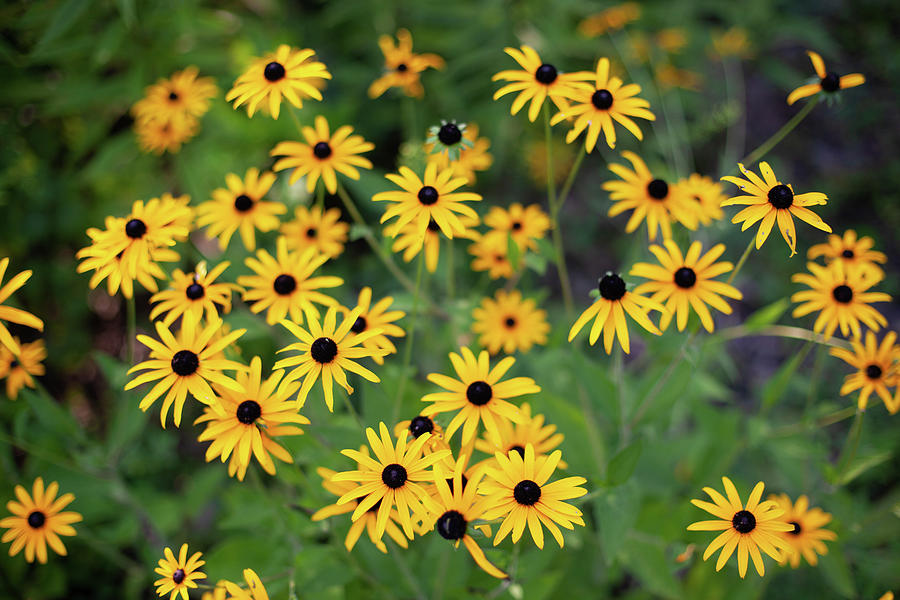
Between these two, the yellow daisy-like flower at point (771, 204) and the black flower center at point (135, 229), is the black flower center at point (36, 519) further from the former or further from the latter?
the yellow daisy-like flower at point (771, 204)

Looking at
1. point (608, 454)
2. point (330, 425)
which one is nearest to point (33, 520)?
point (330, 425)

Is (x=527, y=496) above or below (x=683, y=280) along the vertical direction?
below

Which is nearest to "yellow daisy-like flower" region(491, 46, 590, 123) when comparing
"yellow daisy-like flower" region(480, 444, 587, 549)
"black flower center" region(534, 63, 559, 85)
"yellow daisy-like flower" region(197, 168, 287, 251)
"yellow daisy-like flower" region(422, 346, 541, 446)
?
"black flower center" region(534, 63, 559, 85)

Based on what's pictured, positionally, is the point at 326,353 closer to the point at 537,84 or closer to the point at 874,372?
the point at 537,84

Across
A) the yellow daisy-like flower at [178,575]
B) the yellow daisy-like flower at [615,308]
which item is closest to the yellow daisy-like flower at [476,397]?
the yellow daisy-like flower at [615,308]

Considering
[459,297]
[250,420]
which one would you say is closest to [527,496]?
[250,420]

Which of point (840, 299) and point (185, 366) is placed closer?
point (185, 366)
